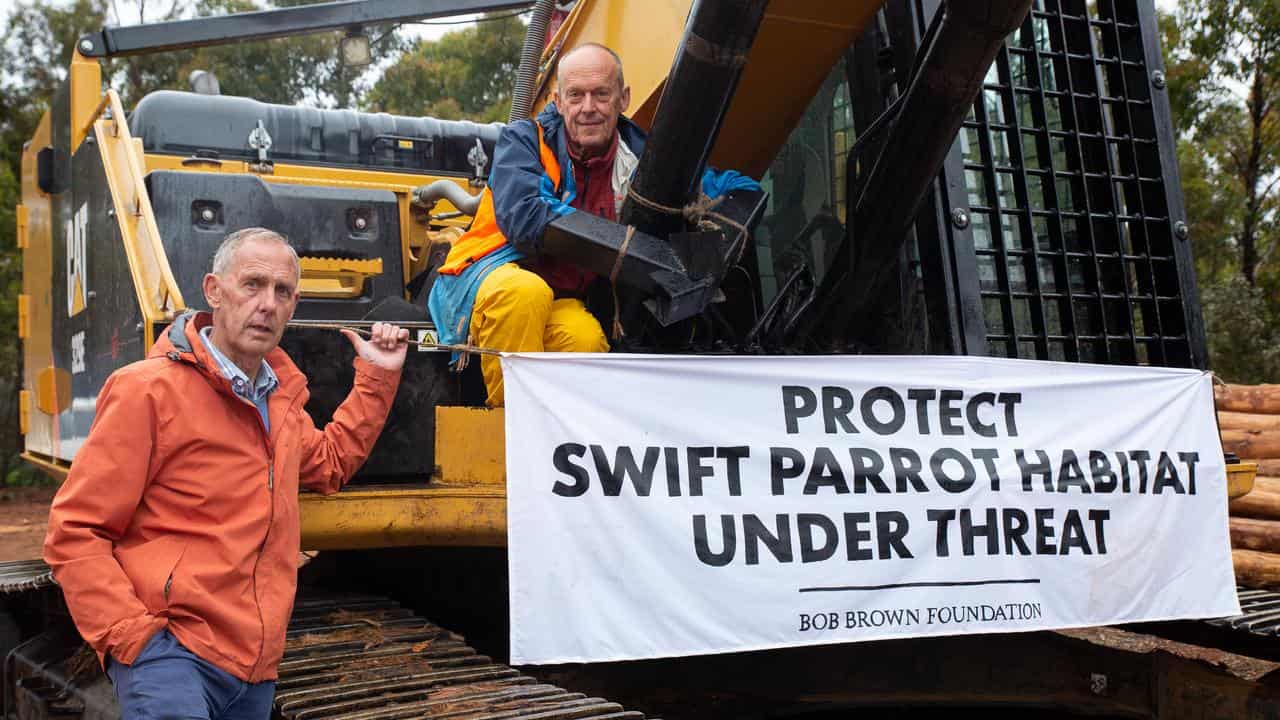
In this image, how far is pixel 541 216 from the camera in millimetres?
3951

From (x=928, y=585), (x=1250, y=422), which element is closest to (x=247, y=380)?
(x=928, y=585)

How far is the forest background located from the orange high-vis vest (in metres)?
3.33

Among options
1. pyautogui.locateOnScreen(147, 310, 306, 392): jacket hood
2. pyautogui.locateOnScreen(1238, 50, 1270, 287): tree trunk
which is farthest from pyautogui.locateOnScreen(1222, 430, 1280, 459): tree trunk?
pyautogui.locateOnScreen(1238, 50, 1270, 287): tree trunk

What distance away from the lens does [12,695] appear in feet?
17.2

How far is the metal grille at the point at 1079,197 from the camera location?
491 cm

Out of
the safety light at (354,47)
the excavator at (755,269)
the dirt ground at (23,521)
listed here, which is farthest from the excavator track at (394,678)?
the dirt ground at (23,521)

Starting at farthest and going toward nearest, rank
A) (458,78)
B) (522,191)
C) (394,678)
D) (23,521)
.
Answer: (458,78) → (23,521) → (522,191) → (394,678)

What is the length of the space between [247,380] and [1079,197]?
11.2 ft

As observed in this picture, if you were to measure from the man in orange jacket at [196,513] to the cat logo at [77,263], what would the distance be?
2569 millimetres

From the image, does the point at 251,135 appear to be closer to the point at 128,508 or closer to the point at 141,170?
the point at 141,170

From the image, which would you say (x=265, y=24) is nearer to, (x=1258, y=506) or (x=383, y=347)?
(x=383, y=347)

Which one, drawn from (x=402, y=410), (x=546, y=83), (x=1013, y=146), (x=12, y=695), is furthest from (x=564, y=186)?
(x=12, y=695)

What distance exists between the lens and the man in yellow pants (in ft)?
12.9

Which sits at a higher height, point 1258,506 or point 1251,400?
point 1251,400
